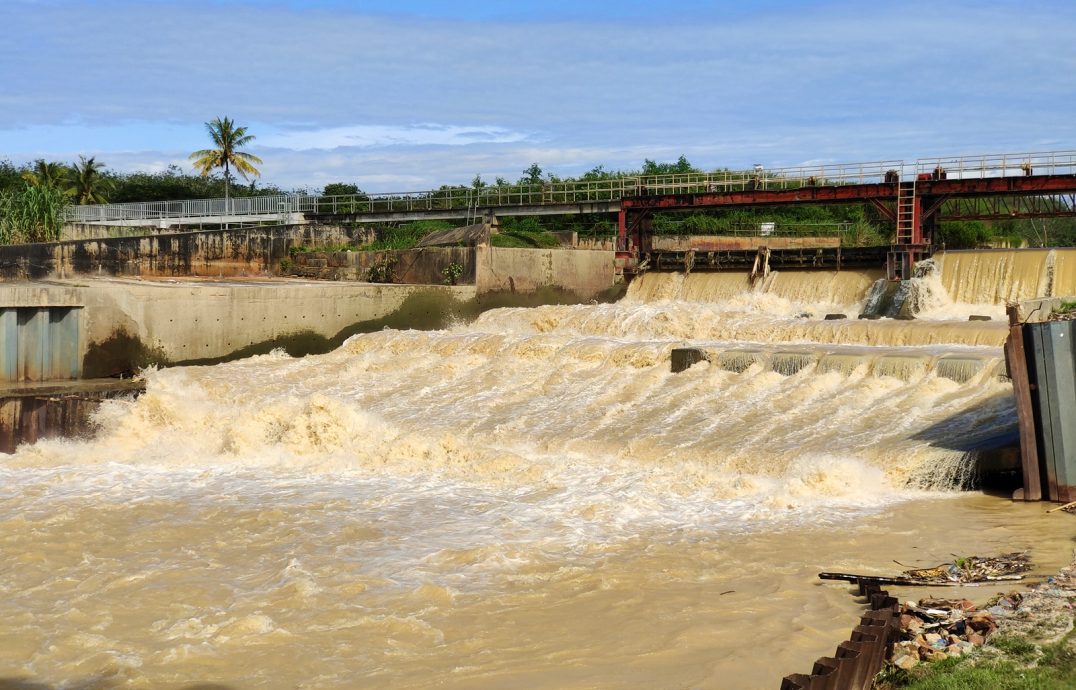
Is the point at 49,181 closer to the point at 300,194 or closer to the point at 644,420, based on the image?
the point at 300,194

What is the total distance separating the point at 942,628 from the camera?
658 centimetres

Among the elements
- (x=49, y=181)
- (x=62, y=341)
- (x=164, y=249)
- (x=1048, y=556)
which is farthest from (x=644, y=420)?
(x=49, y=181)

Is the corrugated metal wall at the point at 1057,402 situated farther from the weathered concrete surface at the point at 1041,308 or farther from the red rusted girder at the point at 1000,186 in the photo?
the red rusted girder at the point at 1000,186

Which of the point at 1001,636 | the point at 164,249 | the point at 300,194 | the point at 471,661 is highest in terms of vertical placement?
the point at 300,194

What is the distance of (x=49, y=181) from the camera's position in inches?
2160

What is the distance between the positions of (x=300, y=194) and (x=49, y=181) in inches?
836

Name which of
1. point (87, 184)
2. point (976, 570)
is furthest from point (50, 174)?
point (976, 570)

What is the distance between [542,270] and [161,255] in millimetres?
10347

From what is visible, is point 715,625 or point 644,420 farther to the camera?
point 644,420

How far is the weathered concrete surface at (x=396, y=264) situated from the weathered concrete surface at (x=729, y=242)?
432 inches

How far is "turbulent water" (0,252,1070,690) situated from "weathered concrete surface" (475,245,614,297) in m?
6.07

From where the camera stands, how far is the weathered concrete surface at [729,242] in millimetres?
38000

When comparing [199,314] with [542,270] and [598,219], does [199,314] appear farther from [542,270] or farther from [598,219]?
[598,219]

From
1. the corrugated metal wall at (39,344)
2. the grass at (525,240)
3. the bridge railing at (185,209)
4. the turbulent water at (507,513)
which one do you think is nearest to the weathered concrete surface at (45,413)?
the turbulent water at (507,513)
